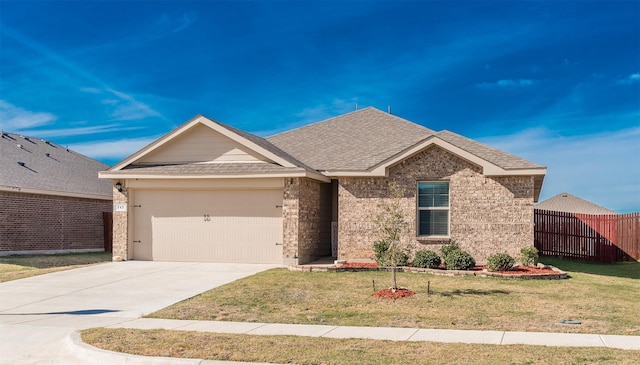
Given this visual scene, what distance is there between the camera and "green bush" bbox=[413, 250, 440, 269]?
1792 centimetres

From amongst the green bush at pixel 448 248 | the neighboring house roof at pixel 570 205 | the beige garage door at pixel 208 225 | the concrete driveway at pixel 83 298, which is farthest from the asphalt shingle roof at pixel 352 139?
the neighboring house roof at pixel 570 205

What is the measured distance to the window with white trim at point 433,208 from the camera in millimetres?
19062

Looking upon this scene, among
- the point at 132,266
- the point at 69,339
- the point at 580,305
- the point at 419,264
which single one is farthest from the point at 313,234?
the point at 69,339

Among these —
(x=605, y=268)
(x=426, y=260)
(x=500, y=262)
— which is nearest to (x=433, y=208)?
(x=426, y=260)

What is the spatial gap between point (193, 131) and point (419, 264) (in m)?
Result: 8.77

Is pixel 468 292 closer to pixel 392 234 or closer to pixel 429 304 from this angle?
pixel 429 304

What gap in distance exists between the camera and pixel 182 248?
20.0 metres

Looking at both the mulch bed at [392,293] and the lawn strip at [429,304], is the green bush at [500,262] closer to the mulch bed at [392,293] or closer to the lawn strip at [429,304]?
the lawn strip at [429,304]

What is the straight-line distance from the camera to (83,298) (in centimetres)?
1378

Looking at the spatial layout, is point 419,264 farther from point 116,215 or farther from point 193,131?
point 116,215

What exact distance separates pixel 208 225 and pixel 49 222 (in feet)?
32.6

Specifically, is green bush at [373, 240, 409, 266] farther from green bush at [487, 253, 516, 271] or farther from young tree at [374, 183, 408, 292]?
green bush at [487, 253, 516, 271]

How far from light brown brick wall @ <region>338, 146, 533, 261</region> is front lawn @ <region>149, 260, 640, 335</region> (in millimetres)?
2546

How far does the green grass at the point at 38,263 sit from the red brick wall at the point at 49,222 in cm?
100
